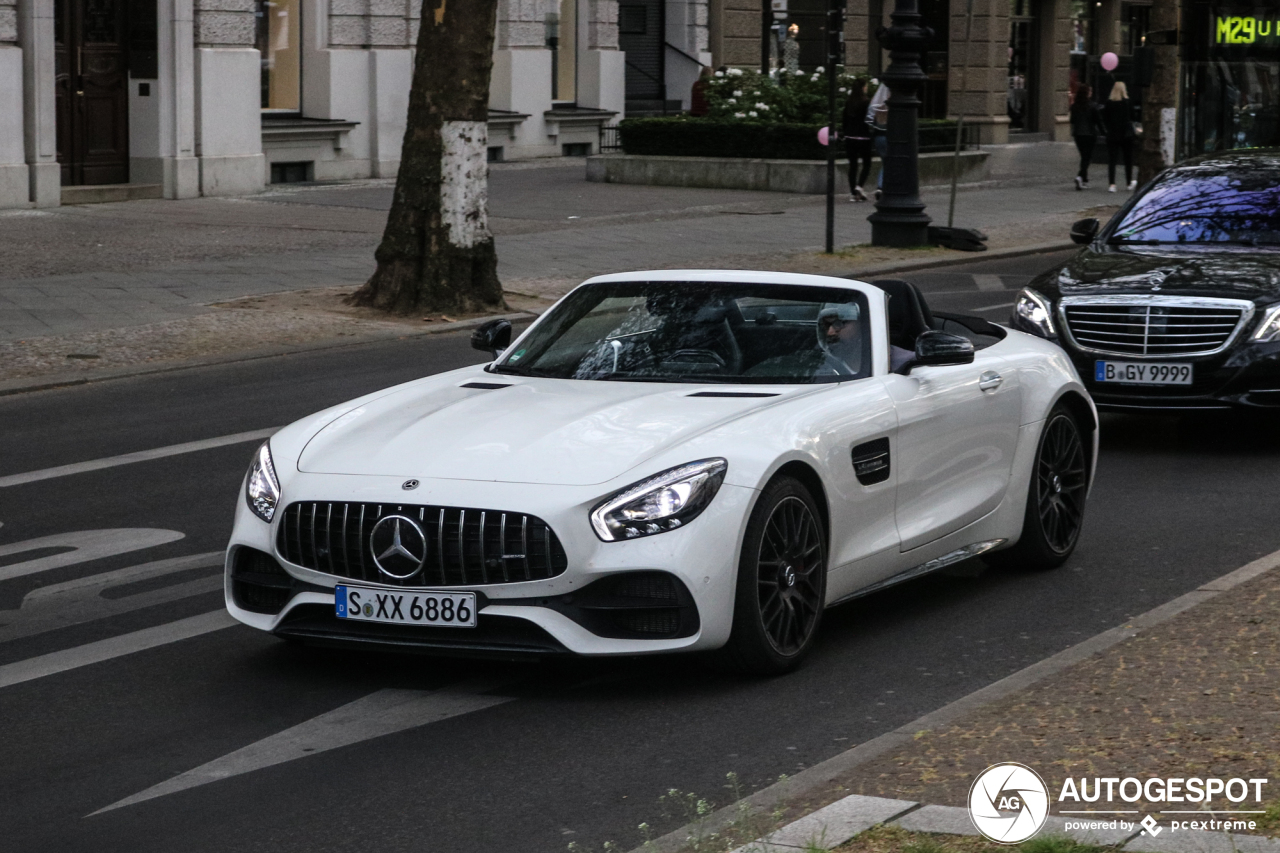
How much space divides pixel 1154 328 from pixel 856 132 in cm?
1870

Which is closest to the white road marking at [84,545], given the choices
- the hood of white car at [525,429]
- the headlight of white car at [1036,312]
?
the hood of white car at [525,429]

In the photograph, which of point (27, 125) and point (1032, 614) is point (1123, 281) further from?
point (27, 125)

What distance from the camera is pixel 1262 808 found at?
4.46 m

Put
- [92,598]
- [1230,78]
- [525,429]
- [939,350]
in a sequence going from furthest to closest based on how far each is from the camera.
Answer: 1. [1230,78]
2. [92,598]
3. [939,350]
4. [525,429]

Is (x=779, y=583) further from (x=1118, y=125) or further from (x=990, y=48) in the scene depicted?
(x=990, y=48)

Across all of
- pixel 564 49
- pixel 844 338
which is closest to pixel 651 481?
pixel 844 338

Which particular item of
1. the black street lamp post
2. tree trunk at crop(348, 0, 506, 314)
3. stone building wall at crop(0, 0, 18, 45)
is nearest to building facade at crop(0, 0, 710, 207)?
stone building wall at crop(0, 0, 18, 45)

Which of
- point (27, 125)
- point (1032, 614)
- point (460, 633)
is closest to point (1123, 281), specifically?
point (1032, 614)

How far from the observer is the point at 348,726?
5801mm

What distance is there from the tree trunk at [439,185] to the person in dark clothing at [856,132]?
1258 cm

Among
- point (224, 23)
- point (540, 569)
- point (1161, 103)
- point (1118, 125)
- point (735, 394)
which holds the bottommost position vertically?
point (540, 569)

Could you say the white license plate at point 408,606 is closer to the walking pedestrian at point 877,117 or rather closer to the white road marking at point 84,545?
the white road marking at point 84,545

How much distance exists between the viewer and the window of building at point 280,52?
1209 inches

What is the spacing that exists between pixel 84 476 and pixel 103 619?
3.09m
